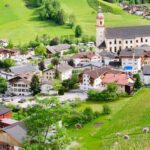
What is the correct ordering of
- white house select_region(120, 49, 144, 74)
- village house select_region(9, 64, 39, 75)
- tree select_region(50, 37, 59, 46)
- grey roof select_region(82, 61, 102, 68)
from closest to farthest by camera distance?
village house select_region(9, 64, 39, 75) < white house select_region(120, 49, 144, 74) < grey roof select_region(82, 61, 102, 68) < tree select_region(50, 37, 59, 46)

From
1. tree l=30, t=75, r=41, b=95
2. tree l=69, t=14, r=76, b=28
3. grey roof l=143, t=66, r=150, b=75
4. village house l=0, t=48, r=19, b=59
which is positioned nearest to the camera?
tree l=30, t=75, r=41, b=95

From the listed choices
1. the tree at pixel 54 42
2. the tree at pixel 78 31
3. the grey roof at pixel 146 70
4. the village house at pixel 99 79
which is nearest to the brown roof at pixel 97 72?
the village house at pixel 99 79

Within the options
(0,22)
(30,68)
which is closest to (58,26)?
(0,22)

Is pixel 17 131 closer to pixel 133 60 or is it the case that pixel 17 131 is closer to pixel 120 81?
pixel 120 81

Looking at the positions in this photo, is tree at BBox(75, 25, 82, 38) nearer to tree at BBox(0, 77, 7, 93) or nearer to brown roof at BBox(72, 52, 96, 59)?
brown roof at BBox(72, 52, 96, 59)

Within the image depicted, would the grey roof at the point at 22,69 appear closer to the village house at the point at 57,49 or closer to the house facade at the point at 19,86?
the house facade at the point at 19,86

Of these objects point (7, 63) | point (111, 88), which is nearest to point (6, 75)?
point (7, 63)

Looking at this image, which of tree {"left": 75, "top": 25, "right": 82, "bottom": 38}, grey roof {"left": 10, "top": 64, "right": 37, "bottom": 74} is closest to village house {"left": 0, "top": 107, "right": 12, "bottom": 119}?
grey roof {"left": 10, "top": 64, "right": 37, "bottom": 74}

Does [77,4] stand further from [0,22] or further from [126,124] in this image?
[126,124]
